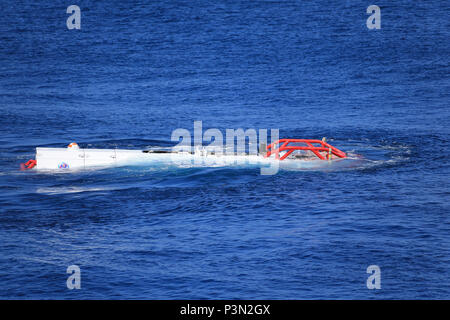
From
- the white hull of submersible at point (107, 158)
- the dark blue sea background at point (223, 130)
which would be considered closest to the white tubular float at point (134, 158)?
the white hull of submersible at point (107, 158)

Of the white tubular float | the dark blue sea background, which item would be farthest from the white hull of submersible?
the dark blue sea background

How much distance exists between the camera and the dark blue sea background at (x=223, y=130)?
2975 cm

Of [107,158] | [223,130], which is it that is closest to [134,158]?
[107,158]

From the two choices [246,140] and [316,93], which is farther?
[316,93]

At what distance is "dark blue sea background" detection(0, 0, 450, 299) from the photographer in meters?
29.8

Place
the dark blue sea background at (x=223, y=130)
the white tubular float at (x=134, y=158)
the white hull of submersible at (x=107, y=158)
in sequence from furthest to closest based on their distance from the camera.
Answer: the white hull of submersible at (x=107, y=158) < the white tubular float at (x=134, y=158) < the dark blue sea background at (x=223, y=130)

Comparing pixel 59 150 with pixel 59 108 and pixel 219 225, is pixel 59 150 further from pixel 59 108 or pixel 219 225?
pixel 59 108

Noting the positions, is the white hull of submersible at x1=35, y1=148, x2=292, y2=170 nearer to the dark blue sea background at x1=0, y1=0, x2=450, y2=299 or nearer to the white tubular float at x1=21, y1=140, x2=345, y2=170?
the white tubular float at x1=21, y1=140, x2=345, y2=170

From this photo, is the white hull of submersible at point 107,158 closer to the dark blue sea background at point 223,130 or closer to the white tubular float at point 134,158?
the white tubular float at point 134,158

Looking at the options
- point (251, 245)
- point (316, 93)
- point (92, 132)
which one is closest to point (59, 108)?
point (92, 132)

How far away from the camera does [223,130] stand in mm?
66312
